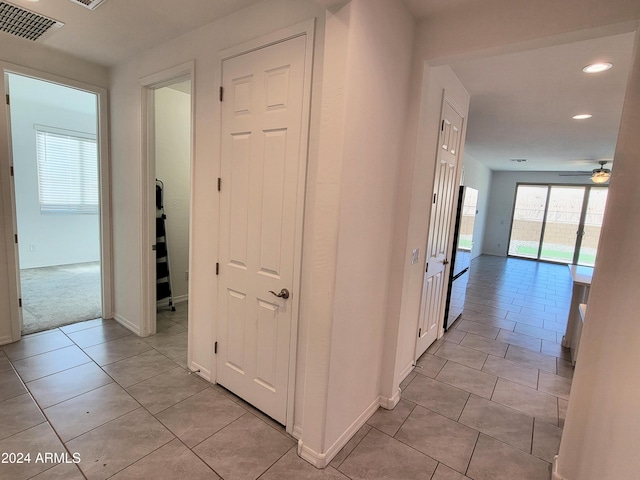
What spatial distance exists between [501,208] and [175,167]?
9409mm

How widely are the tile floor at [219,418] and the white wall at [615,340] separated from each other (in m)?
0.49

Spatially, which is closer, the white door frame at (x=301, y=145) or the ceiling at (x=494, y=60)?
the white door frame at (x=301, y=145)

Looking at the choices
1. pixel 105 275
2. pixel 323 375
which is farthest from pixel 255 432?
pixel 105 275

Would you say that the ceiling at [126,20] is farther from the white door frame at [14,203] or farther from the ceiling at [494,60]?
the white door frame at [14,203]

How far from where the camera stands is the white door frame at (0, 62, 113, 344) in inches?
107

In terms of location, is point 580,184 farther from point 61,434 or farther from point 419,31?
point 61,434

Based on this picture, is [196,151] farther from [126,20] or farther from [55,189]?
[55,189]

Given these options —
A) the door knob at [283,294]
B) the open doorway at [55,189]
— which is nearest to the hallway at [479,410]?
the door knob at [283,294]

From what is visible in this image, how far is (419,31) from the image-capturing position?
2023 millimetres

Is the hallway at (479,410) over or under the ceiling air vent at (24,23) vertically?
under

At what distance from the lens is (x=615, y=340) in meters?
1.46

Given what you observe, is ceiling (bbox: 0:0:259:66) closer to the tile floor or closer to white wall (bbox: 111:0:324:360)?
white wall (bbox: 111:0:324:360)

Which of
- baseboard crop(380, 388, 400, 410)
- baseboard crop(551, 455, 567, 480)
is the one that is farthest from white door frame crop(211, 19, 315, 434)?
baseboard crop(551, 455, 567, 480)

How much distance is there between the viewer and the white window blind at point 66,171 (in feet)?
18.8
